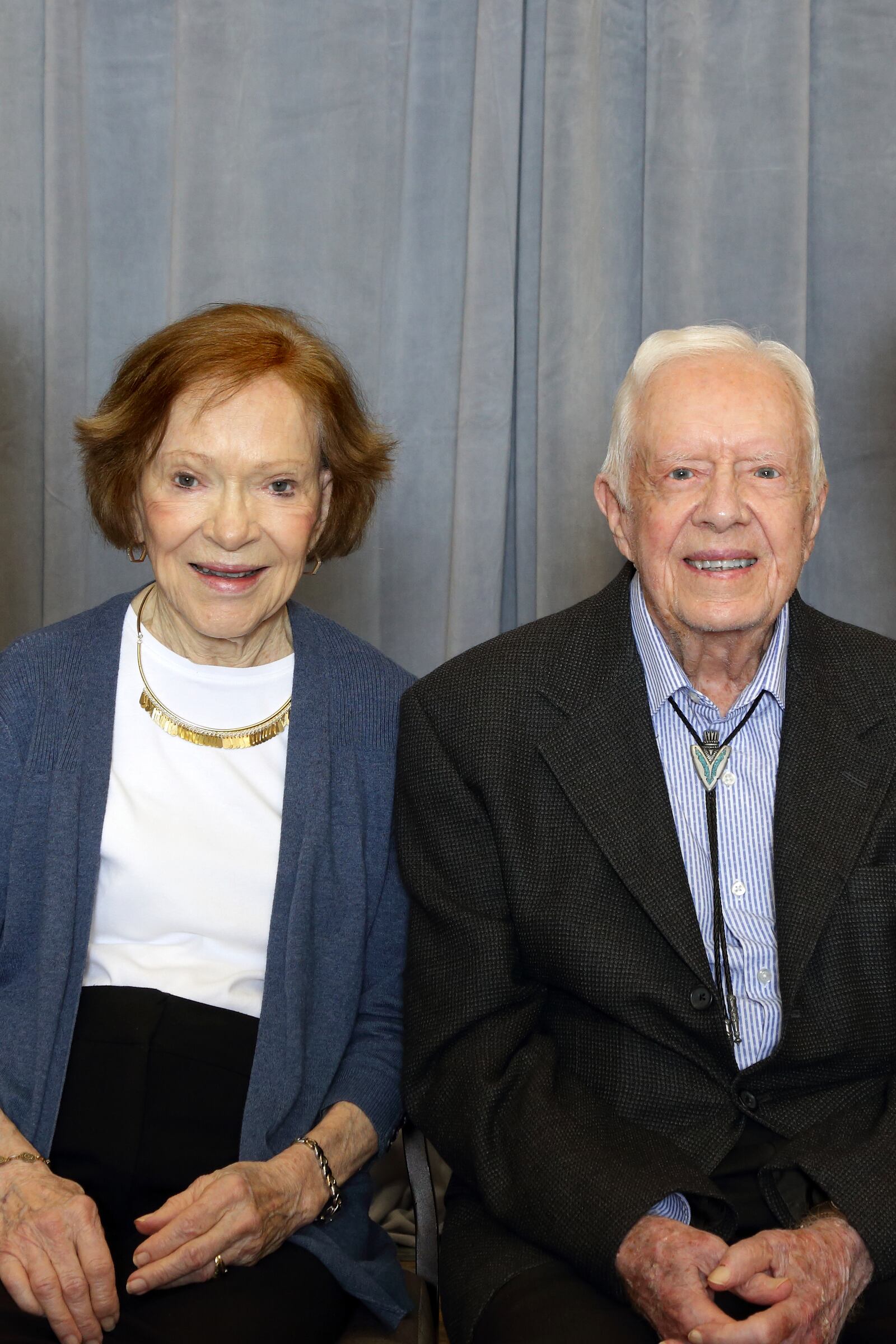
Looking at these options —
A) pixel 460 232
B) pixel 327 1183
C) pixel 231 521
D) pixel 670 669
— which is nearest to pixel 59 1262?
pixel 327 1183

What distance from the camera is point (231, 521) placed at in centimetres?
187

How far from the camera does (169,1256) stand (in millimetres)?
1576

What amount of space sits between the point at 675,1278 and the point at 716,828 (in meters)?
0.54

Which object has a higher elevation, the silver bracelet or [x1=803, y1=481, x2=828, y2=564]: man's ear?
[x1=803, y1=481, x2=828, y2=564]: man's ear

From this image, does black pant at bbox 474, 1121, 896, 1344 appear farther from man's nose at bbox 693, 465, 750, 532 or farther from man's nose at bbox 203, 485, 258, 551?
man's nose at bbox 203, 485, 258, 551

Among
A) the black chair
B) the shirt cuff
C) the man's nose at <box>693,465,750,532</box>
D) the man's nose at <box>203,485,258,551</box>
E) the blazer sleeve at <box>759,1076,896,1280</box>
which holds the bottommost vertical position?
the black chair

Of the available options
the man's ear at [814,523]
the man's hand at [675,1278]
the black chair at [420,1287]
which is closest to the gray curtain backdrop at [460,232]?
the man's ear at [814,523]

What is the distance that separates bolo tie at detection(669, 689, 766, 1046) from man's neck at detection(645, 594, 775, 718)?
0.05m

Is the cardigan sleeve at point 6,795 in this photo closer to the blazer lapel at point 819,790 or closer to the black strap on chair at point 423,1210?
the black strap on chair at point 423,1210

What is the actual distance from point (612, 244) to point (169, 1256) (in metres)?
1.99

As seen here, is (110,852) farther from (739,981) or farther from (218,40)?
(218,40)

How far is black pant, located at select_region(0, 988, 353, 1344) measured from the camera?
5.24ft

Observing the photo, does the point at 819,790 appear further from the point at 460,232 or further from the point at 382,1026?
the point at 460,232

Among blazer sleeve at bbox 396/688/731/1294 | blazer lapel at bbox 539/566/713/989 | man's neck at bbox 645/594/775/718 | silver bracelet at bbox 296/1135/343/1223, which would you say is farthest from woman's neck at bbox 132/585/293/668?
silver bracelet at bbox 296/1135/343/1223
